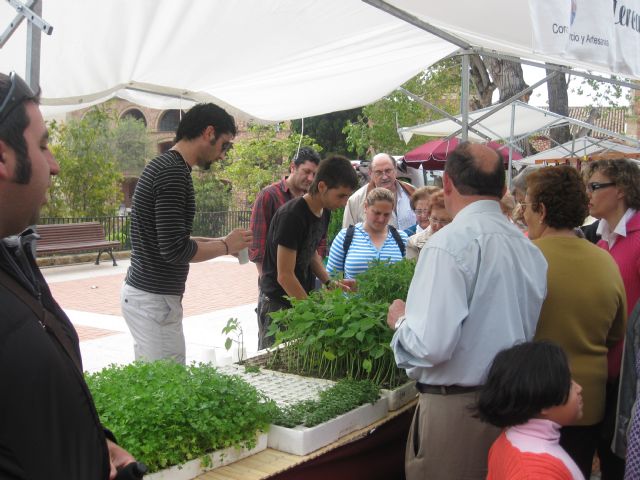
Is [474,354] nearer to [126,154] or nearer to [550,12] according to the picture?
[550,12]

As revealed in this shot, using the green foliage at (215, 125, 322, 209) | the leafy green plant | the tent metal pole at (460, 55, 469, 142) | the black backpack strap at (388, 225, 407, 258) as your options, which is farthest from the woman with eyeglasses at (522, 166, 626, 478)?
the green foliage at (215, 125, 322, 209)

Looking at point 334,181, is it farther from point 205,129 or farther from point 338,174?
point 205,129

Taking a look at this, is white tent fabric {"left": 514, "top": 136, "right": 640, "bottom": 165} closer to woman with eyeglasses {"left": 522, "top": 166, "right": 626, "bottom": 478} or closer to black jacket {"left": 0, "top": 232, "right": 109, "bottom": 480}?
woman with eyeglasses {"left": 522, "top": 166, "right": 626, "bottom": 478}

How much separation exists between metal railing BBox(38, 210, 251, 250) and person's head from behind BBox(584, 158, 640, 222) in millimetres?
13813

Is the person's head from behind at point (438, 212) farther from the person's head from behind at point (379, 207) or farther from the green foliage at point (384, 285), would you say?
the green foliage at point (384, 285)

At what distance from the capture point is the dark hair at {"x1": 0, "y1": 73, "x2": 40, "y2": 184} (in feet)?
3.69

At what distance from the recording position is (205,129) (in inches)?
128

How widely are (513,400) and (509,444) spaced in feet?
0.49

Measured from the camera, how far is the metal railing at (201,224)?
16516 mm

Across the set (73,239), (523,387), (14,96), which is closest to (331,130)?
(73,239)

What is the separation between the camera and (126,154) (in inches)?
1391

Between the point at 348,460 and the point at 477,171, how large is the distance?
4.14 feet

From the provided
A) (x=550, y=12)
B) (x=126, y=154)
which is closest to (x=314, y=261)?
(x=550, y=12)

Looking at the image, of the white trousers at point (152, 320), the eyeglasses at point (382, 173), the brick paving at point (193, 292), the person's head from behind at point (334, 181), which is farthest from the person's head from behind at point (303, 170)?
the brick paving at point (193, 292)
